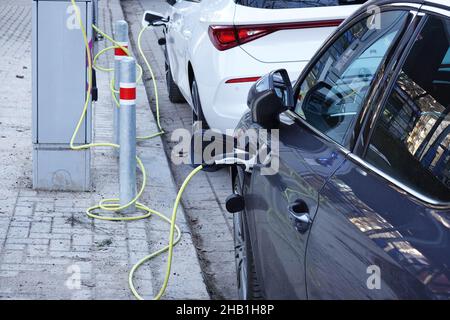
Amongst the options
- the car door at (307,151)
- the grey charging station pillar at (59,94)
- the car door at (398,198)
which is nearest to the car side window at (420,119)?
the car door at (398,198)

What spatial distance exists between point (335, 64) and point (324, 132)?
0.40 meters

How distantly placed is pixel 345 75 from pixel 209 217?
324 centimetres

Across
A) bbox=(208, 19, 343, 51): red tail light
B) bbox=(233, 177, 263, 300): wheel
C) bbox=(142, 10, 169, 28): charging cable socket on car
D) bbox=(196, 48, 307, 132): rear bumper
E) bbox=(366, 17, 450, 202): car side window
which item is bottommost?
bbox=(233, 177, 263, 300): wheel

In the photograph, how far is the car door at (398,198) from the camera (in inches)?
96.4

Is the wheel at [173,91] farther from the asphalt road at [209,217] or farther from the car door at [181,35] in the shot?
the car door at [181,35]

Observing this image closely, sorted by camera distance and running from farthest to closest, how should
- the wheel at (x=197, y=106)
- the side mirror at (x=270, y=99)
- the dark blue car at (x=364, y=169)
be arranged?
the wheel at (x=197, y=106) → the side mirror at (x=270, y=99) → the dark blue car at (x=364, y=169)

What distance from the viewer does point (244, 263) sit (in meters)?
4.36

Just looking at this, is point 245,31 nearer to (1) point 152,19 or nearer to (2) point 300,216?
(1) point 152,19

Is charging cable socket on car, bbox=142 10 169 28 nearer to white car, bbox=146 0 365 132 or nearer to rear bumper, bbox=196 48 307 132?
white car, bbox=146 0 365 132

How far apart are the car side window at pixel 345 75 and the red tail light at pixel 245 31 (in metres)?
2.50

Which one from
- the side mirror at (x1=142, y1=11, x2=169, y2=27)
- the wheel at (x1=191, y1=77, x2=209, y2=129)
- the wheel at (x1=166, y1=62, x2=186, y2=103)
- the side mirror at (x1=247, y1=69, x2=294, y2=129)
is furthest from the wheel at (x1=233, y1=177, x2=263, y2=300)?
the wheel at (x1=166, y1=62, x2=186, y2=103)

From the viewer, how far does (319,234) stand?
3002mm

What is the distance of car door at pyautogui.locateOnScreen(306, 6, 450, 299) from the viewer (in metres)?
2.45

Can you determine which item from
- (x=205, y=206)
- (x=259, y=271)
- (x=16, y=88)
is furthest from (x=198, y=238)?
(x=16, y=88)
